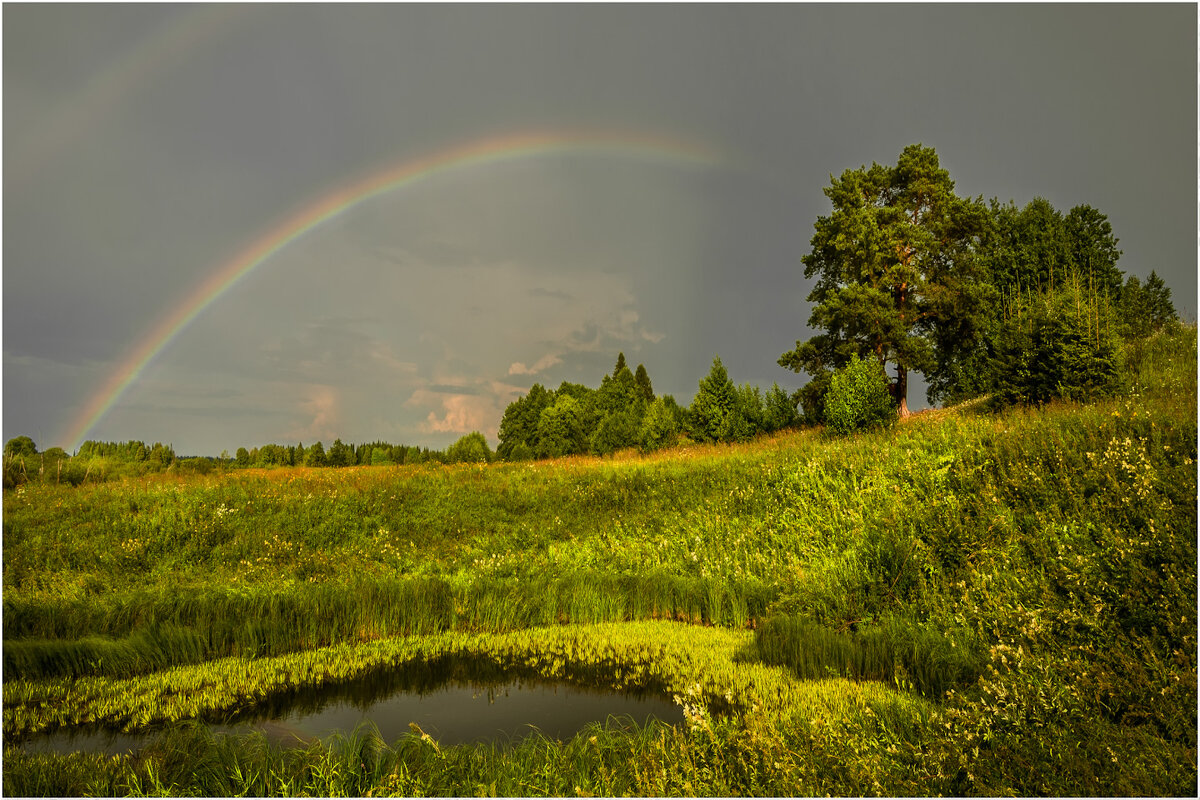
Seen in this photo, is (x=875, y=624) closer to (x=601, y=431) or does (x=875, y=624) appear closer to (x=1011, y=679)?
(x=1011, y=679)

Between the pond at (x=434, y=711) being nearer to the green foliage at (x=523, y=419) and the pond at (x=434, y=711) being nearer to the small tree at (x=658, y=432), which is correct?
the small tree at (x=658, y=432)

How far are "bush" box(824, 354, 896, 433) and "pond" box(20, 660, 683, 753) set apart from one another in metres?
20.9

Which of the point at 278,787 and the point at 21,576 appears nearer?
the point at 278,787

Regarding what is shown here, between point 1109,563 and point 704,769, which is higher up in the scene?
point 1109,563

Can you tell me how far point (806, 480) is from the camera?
49.9 feet

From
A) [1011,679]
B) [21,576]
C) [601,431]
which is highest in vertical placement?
[601,431]

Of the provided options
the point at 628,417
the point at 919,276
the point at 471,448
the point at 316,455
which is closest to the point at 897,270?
the point at 919,276

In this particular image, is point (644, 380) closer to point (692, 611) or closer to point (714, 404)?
point (714, 404)

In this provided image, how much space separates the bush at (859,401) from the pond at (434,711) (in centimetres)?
2087

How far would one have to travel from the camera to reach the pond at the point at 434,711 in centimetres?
582

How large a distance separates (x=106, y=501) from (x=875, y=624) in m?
19.3

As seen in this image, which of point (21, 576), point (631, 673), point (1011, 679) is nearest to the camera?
point (1011, 679)

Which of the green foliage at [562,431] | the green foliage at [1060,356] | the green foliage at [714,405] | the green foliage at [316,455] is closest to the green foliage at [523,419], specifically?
the green foliage at [562,431]

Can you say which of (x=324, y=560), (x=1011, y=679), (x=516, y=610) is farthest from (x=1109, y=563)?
(x=324, y=560)
